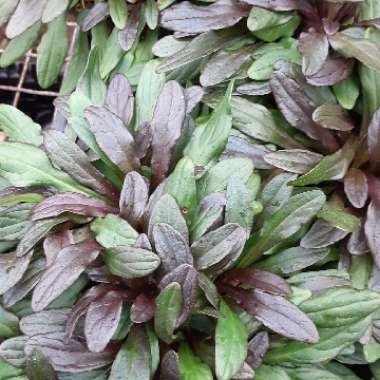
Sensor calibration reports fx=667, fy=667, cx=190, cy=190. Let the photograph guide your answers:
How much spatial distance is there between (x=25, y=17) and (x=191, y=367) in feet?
2.91

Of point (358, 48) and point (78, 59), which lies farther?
point (78, 59)

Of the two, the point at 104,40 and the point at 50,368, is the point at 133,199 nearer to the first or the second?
the point at 50,368

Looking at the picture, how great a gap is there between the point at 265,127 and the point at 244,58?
16cm

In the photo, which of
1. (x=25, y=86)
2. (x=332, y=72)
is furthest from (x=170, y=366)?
(x=25, y=86)

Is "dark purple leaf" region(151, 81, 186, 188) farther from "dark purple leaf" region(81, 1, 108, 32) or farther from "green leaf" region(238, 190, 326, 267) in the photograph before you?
"dark purple leaf" region(81, 1, 108, 32)

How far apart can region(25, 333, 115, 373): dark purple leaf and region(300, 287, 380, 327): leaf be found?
33 centimetres

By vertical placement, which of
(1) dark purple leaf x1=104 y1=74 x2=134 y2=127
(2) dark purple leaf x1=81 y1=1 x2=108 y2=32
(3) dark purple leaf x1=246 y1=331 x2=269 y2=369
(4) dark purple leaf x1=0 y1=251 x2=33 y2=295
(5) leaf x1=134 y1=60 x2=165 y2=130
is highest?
(2) dark purple leaf x1=81 y1=1 x2=108 y2=32

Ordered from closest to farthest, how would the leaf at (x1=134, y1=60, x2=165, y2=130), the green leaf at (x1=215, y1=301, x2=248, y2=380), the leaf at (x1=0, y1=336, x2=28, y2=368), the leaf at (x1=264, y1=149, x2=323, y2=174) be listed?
the green leaf at (x1=215, y1=301, x2=248, y2=380) → the leaf at (x1=0, y1=336, x2=28, y2=368) → the leaf at (x1=264, y1=149, x2=323, y2=174) → the leaf at (x1=134, y1=60, x2=165, y2=130)

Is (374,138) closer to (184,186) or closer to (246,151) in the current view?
(246,151)

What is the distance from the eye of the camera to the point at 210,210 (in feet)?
3.58

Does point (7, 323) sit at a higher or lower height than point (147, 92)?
lower

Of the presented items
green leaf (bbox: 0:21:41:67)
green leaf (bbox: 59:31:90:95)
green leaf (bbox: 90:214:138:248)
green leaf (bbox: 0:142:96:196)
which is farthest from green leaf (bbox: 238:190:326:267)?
green leaf (bbox: 0:21:41:67)

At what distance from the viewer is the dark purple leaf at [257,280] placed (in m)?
1.05

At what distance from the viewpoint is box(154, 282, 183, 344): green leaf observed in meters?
0.97
